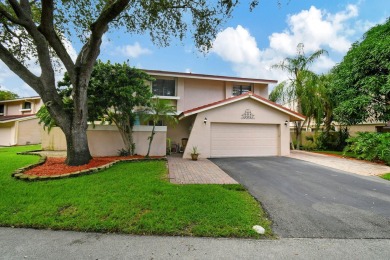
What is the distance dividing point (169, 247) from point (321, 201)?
4263mm

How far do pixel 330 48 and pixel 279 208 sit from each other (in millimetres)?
17190

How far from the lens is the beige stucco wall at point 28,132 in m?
21.2

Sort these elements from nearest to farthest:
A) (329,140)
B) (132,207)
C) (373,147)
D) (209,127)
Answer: (132,207) → (373,147) → (209,127) → (329,140)

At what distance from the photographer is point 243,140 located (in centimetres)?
1372

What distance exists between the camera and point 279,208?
497 cm

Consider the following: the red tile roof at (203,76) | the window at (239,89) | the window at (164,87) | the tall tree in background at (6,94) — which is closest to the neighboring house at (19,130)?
the window at (164,87)

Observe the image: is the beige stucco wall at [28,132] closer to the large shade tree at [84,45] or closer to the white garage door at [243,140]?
the large shade tree at [84,45]

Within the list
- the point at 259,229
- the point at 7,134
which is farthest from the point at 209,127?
the point at 7,134

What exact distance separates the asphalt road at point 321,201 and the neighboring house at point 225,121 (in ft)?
13.9

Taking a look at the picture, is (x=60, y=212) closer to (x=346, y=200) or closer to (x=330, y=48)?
(x=346, y=200)

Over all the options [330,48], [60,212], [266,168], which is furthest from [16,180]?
[330,48]

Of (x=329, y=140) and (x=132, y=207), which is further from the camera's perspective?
(x=329, y=140)

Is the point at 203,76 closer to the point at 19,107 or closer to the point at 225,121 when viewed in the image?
the point at 225,121

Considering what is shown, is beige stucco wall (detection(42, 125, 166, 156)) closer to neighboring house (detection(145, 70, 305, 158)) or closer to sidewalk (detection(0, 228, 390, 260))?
neighboring house (detection(145, 70, 305, 158))
